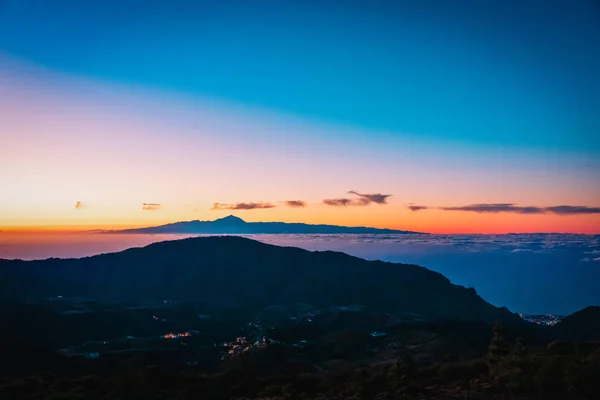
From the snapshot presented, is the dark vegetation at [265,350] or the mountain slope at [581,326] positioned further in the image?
the mountain slope at [581,326]

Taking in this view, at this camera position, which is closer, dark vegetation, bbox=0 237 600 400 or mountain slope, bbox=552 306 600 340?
dark vegetation, bbox=0 237 600 400

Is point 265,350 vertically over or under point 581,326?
over

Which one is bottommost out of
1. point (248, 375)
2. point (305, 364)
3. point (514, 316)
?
point (514, 316)

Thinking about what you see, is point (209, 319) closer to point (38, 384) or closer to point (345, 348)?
point (345, 348)

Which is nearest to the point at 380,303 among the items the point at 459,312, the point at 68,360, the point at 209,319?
A: the point at 459,312

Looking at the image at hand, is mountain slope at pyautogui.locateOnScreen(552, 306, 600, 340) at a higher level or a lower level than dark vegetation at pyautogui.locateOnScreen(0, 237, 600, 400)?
lower

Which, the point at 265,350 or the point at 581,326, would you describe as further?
the point at 581,326

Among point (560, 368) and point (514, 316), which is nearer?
point (560, 368)

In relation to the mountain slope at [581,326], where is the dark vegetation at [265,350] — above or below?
above
